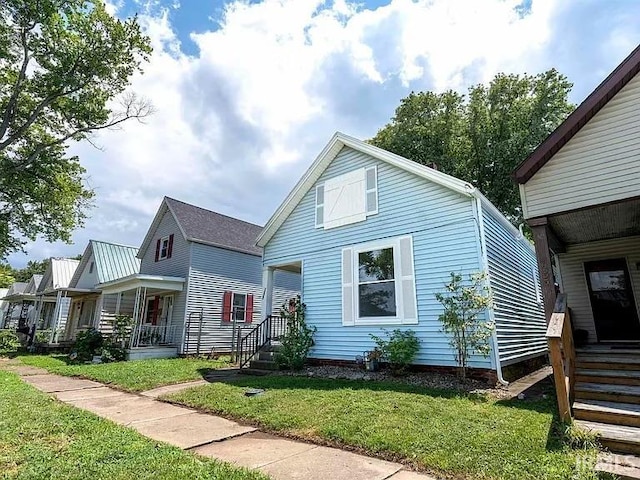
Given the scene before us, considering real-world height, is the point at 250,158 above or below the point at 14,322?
above

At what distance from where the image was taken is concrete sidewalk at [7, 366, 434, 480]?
3.40 metres

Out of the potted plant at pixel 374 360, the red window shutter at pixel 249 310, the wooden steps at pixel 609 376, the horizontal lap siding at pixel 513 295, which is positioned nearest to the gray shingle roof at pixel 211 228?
the red window shutter at pixel 249 310

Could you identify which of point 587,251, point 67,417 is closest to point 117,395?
point 67,417

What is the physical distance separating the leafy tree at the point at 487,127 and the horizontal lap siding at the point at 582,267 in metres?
11.3

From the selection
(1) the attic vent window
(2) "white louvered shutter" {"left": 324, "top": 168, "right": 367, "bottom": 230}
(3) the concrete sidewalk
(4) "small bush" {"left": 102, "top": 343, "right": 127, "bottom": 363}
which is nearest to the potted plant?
(2) "white louvered shutter" {"left": 324, "top": 168, "right": 367, "bottom": 230}

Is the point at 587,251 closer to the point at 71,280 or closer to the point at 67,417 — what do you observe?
the point at 67,417

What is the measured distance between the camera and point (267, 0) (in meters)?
8.73

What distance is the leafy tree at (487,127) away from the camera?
61.0ft

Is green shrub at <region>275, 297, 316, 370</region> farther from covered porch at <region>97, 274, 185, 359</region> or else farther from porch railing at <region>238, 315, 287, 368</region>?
covered porch at <region>97, 274, 185, 359</region>

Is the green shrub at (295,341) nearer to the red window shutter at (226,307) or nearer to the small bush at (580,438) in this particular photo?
the small bush at (580,438)

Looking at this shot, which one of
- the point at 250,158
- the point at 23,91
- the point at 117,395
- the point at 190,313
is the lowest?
the point at 117,395

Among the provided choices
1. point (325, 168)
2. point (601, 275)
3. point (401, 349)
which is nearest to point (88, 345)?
point (325, 168)

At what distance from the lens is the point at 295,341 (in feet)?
32.1

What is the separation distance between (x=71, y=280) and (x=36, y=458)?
23.5 m
